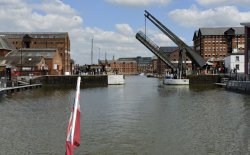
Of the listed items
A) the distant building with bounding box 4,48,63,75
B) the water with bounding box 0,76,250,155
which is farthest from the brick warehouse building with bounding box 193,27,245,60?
the water with bounding box 0,76,250,155

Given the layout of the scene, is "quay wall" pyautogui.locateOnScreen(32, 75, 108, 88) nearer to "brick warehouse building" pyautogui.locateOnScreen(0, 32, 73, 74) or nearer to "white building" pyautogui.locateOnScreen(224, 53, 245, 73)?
"white building" pyautogui.locateOnScreen(224, 53, 245, 73)

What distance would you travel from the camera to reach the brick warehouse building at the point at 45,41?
107 meters

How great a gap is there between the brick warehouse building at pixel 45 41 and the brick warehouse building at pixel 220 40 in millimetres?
45603

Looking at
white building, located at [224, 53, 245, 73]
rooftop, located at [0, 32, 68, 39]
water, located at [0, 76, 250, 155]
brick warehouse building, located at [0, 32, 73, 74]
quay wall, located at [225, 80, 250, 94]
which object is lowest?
water, located at [0, 76, 250, 155]

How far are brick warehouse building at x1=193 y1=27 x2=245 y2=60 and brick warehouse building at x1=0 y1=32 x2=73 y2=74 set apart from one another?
45603 mm

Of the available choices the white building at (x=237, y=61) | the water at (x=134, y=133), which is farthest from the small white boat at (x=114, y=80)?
the water at (x=134, y=133)

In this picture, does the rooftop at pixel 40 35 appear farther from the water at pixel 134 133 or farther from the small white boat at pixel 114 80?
the water at pixel 134 133

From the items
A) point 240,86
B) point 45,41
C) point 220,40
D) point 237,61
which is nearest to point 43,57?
point 45,41

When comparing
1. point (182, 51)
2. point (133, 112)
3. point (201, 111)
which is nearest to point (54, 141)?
point (133, 112)

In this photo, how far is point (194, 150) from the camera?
49.7 ft

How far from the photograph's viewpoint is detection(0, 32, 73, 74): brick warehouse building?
107188mm

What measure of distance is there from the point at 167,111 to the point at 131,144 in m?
12.3

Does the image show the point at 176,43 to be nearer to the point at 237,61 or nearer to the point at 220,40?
the point at 237,61

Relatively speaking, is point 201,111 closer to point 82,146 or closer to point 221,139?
point 221,139
